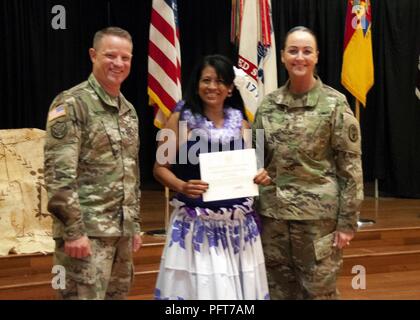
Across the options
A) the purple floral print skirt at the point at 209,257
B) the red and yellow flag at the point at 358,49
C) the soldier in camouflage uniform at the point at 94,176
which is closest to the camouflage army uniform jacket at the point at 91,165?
the soldier in camouflage uniform at the point at 94,176

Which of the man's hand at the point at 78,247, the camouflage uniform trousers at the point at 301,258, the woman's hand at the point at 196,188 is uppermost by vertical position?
the woman's hand at the point at 196,188

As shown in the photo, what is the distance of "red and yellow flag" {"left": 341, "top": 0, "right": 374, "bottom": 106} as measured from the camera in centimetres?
572

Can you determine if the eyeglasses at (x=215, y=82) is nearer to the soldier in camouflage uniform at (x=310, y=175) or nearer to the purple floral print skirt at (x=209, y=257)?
the soldier in camouflage uniform at (x=310, y=175)

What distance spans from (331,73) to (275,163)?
491 centimetres

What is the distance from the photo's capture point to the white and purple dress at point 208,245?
8.40 feet

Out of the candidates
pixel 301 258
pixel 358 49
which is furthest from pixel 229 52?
pixel 301 258

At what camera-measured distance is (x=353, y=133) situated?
274 cm

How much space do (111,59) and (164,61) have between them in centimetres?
235

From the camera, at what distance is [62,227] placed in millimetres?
2373

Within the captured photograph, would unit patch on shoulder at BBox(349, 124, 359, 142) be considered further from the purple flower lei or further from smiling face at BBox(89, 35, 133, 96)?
smiling face at BBox(89, 35, 133, 96)

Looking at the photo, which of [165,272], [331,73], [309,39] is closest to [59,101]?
[165,272]

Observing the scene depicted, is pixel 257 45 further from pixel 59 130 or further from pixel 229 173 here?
pixel 59 130

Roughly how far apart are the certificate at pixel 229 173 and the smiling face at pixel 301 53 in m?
0.46

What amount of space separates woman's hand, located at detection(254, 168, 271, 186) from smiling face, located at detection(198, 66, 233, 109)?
346 mm
